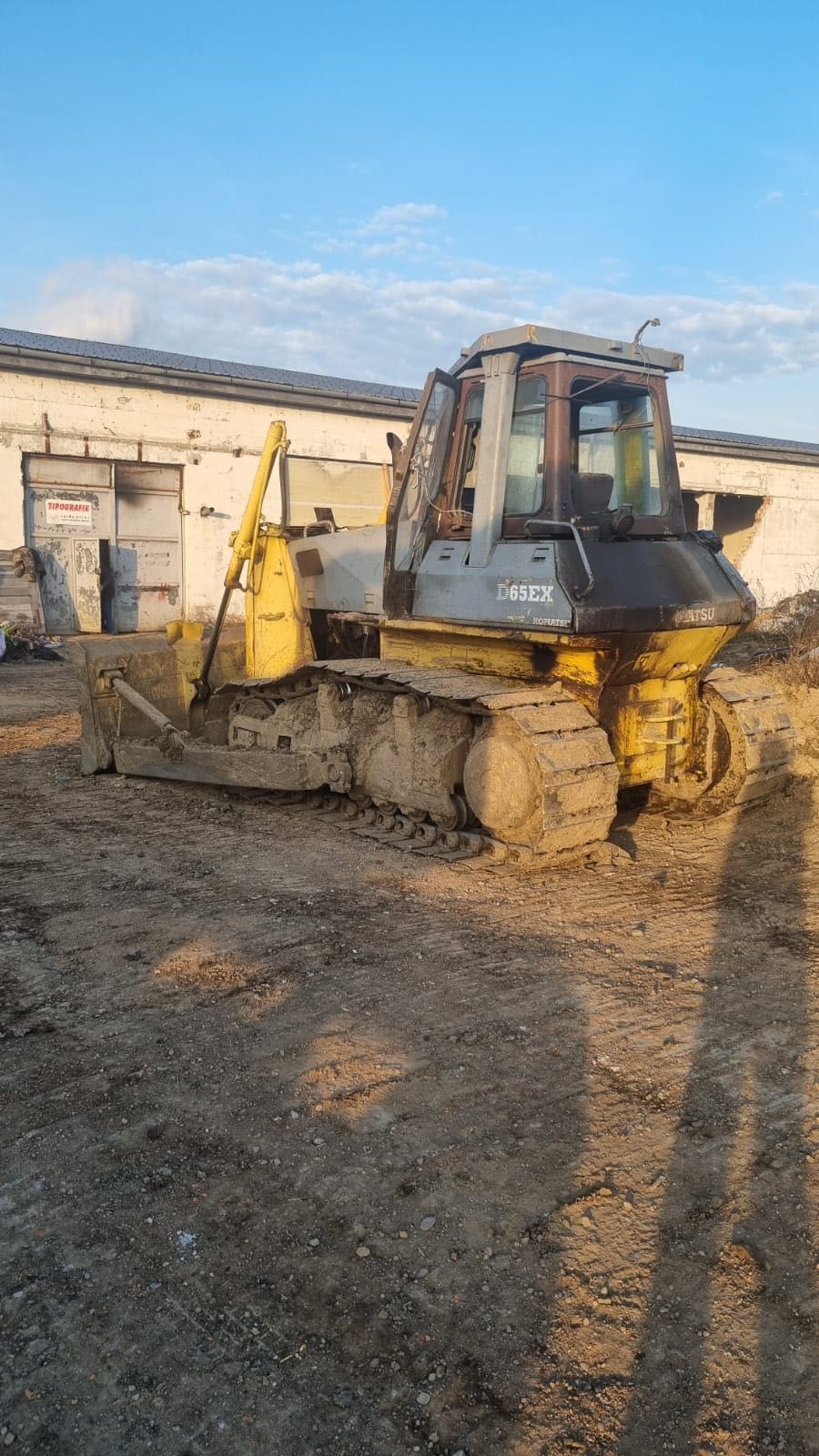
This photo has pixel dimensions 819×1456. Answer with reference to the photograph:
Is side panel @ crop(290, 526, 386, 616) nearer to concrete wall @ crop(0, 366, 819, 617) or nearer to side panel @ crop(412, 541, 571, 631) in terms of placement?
side panel @ crop(412, 541, 571, 631)

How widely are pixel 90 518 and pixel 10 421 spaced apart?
1920 millimetres

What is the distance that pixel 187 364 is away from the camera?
20.5 metres

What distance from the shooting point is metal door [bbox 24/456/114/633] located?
17078 millimetres

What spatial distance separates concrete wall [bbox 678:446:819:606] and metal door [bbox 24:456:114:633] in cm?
1430

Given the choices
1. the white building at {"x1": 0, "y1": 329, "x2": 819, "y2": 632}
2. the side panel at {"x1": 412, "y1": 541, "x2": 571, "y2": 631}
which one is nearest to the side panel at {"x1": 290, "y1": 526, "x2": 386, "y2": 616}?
the side panel at {"x1": 412, "y1": 541, "x2": 571, "y2": 631}

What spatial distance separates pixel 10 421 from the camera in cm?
1655

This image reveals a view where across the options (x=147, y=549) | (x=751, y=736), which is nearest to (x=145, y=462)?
(x=147, y=549)

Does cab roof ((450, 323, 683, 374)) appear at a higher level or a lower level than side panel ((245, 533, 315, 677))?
higher

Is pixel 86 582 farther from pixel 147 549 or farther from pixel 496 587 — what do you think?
pixel 496 587

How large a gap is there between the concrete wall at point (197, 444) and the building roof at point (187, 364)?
0.42 metres

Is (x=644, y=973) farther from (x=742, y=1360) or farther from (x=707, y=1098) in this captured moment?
(x=742, y=1360)

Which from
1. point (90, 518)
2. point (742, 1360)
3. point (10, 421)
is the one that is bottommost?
point (742, 1360)

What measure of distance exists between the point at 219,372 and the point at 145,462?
3.05m

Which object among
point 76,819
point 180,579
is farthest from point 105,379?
point 76,819
